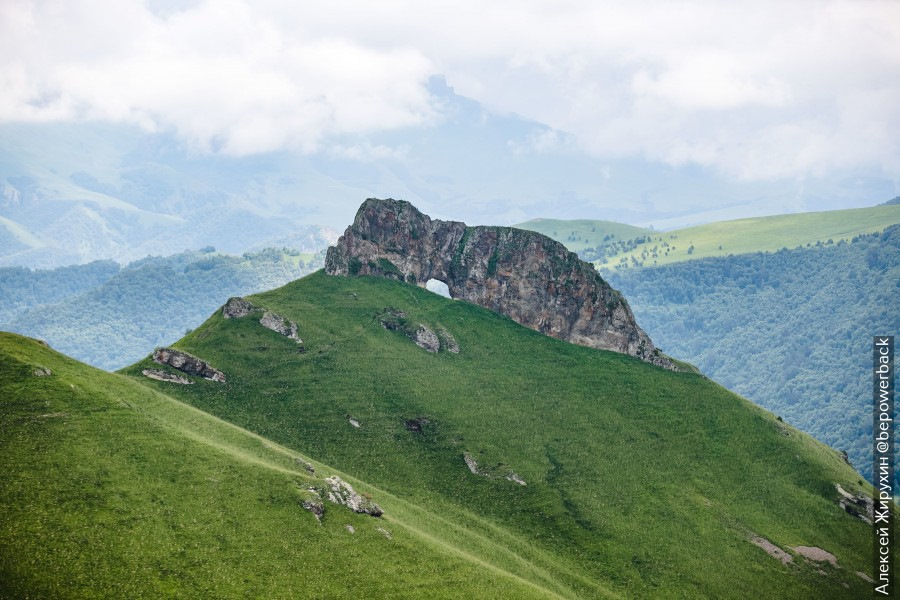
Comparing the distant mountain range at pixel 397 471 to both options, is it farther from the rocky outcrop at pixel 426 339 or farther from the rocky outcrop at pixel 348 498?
the rocky outcrop at pixel 426 339

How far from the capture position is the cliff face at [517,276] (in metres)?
187

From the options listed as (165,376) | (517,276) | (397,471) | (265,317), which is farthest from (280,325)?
(517,276)

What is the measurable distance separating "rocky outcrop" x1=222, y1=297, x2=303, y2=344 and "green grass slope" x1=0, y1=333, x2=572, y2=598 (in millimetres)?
44275

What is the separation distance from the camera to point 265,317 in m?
157

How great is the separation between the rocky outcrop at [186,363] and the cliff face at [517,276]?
54.5 m

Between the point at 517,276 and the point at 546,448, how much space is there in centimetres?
6007

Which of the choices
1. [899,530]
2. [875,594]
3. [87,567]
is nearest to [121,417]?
[87,567]

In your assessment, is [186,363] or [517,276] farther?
[517,276]

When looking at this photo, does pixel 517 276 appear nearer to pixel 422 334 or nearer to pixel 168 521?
pixel 422 334

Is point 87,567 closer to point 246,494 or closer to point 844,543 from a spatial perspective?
point 246,494

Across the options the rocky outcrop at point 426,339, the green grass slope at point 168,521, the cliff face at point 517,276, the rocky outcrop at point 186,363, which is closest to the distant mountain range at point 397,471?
the green grass slope at point 168,521

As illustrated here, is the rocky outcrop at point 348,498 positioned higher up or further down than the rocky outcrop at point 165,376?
further down

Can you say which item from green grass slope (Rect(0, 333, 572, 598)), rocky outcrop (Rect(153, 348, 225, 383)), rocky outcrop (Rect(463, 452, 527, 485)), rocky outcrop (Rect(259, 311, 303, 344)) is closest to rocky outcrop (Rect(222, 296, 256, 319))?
rocky outcrop (Rect(259, 311, 303, 344))

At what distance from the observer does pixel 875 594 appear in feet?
409
